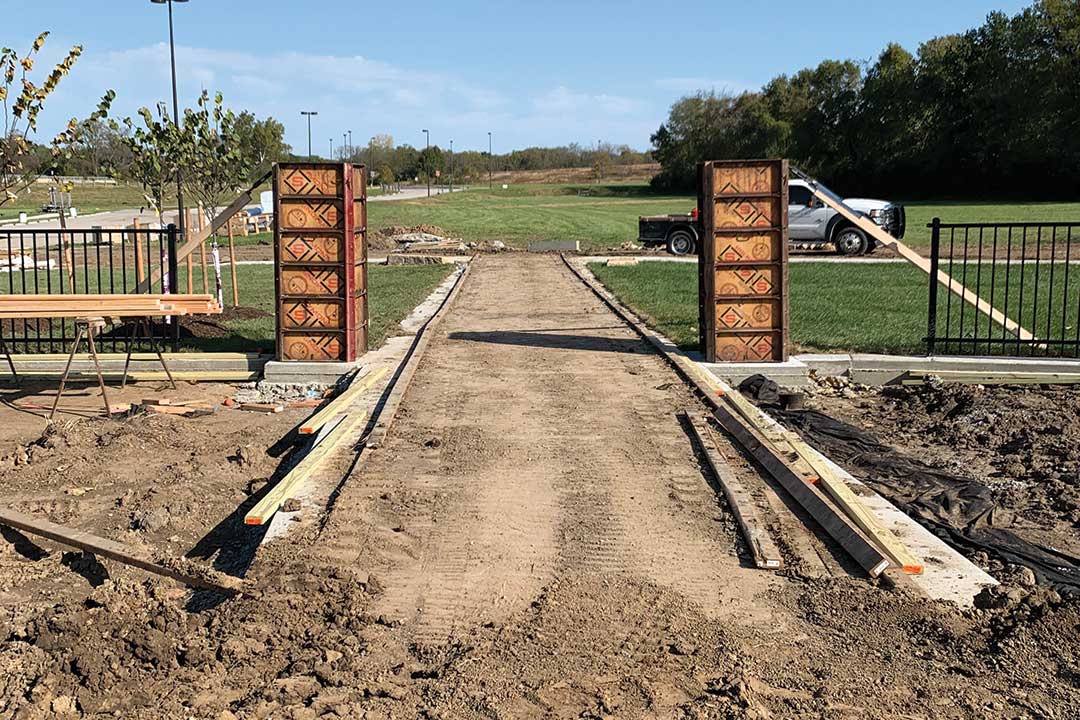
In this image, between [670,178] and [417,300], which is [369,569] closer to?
[417,300]

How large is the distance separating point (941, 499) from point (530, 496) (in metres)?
2.74

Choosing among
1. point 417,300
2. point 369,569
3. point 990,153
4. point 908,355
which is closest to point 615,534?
point 369,569

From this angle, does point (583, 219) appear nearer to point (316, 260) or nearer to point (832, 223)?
point (832, 223)

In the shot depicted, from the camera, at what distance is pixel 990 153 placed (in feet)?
251

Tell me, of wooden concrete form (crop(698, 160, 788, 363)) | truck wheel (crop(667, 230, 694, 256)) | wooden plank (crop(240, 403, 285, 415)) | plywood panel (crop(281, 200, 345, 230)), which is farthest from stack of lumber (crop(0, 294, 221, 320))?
truck wheel (crop(667, 230, 694, 256))

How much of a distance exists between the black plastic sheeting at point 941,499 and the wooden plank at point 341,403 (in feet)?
13.2

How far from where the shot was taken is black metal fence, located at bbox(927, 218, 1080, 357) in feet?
39.4

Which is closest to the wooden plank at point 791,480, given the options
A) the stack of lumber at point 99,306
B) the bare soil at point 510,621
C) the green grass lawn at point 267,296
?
the bare soil at point 510,621

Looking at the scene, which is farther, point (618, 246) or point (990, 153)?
point (990, 153)

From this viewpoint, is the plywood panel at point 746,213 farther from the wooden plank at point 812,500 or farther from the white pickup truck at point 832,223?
the white pickup truck at point 832,223

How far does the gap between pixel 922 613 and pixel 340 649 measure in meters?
2.69

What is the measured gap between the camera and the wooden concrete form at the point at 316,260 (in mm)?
12094

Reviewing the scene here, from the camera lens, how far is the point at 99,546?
6184mm

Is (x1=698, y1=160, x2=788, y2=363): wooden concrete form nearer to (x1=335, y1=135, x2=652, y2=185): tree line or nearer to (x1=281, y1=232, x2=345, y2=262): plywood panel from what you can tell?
(x1=281, y1=232, x2=345, y2=262): plywood panel
